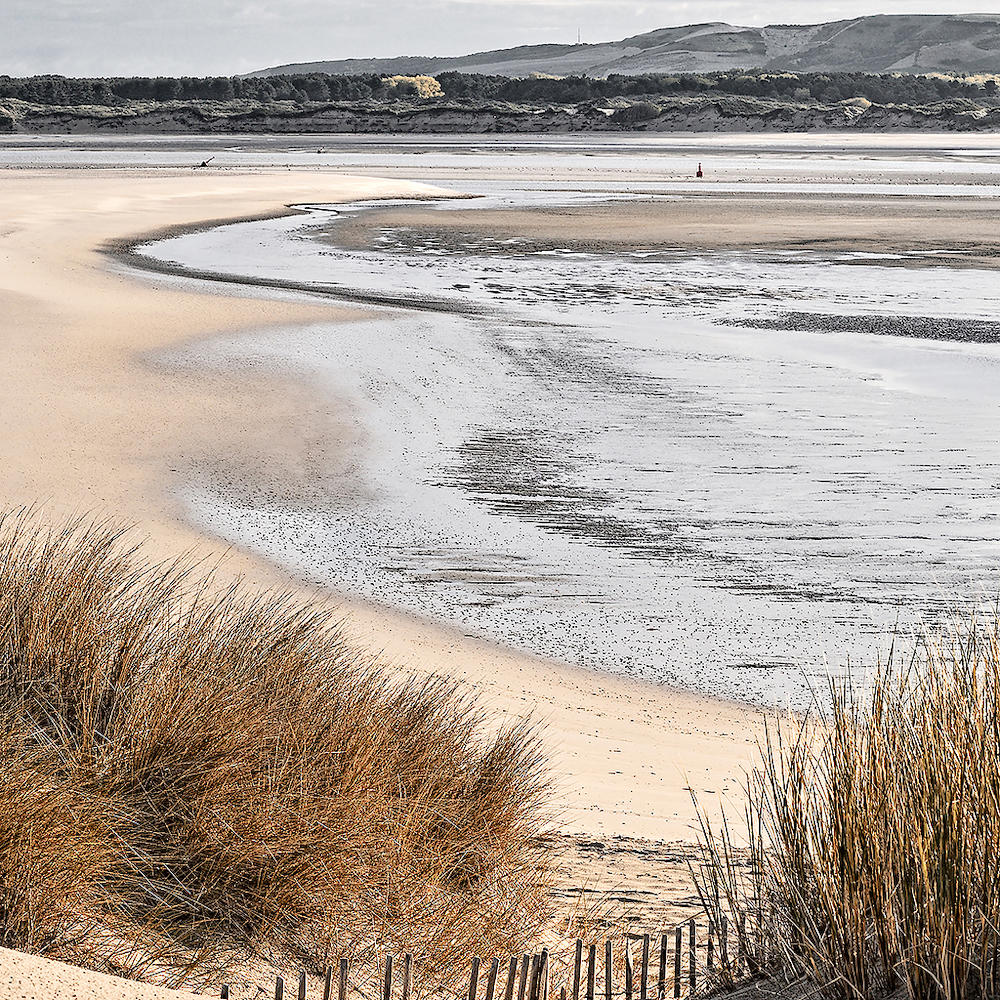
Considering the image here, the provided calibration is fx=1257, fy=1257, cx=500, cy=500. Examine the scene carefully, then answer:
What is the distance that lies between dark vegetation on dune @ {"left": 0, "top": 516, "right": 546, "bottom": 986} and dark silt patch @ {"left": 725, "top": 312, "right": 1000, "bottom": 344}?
46.3 ft

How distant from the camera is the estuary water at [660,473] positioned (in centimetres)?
802

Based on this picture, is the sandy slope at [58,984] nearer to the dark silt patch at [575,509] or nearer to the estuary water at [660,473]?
the estuary water at [660,473]

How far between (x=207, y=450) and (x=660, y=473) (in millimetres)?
4212

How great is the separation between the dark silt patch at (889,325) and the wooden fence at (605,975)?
47.5 ft

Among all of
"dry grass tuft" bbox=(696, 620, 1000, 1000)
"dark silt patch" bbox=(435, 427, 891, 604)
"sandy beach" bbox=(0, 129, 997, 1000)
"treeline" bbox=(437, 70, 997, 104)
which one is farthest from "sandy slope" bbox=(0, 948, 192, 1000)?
"treeline" bbox=(437, 70, 997, 104)

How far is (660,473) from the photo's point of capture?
11.0 meters

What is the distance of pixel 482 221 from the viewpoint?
33406 millimetres

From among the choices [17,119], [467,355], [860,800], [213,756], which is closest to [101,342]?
[467,355]

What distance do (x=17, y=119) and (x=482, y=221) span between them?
73782mm

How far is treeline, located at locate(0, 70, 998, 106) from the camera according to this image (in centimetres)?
11525

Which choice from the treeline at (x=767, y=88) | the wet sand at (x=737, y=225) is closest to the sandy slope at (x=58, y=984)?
the wet sand at (x=737, y=225)

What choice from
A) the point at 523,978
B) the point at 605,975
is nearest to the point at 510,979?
the point at 523,978

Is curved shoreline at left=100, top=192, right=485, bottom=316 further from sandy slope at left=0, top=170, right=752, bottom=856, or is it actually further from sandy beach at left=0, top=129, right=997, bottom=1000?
sandy slope at left=0, top=170, right=752, bottom=856

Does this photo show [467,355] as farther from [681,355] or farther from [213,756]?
[213,756]
